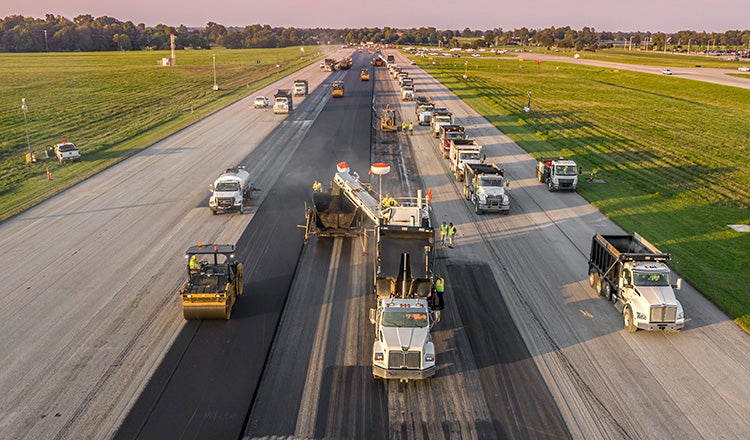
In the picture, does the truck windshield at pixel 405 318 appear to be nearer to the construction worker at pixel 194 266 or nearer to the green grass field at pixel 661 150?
Result: the construction worker at pixel 194 266

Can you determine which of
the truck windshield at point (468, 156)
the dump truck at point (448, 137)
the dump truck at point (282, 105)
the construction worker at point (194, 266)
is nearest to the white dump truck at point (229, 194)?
the construction worker at point (194, 266)

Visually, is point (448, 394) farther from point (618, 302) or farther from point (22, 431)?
point (22, 431)

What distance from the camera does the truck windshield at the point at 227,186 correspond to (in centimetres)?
3606

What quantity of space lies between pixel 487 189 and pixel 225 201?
15.7m

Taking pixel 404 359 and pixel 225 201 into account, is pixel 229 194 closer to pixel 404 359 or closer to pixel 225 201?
pixel 225 201

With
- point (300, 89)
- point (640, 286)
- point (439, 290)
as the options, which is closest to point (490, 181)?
point (640, 286)

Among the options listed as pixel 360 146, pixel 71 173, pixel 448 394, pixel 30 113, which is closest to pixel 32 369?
pixel 448 394

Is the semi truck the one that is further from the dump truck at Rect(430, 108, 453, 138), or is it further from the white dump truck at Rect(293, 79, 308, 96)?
the white dump truck at Rect(293, 79, 308, 96)

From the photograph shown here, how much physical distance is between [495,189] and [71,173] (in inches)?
1280

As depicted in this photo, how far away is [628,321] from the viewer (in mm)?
22391

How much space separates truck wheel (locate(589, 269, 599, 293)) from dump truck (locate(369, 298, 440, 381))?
999 cm

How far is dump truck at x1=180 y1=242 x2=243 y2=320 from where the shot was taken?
22.2 m

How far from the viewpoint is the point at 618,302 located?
23.9 metres

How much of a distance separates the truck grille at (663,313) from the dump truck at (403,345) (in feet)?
28.1
